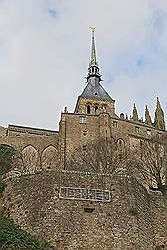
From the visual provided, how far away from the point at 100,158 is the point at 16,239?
1059 inches

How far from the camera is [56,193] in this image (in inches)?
A: 1020

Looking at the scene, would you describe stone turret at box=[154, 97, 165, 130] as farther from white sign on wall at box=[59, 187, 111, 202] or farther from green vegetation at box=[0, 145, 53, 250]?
green vegetation at box=[0, 145, 53, 250]

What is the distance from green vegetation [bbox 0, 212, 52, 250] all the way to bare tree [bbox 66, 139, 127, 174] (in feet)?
59.9

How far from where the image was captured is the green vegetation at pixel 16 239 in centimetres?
2148

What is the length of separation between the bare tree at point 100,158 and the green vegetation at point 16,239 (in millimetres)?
18248

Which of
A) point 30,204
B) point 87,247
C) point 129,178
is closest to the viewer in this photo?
point 87,247

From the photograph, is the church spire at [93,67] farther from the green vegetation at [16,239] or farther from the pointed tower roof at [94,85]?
the green vegetation at [16,239]

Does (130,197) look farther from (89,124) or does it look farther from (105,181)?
(89,124)

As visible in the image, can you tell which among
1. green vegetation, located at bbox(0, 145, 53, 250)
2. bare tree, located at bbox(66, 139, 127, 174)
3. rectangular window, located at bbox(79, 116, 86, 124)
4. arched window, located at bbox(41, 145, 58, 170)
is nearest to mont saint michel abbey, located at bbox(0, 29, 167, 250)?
green vegetation, located at bbox(0, 145, 53, 250)

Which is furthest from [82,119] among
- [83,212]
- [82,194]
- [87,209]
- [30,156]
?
[83,212]

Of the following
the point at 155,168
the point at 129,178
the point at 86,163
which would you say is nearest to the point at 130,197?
the point at 129,178

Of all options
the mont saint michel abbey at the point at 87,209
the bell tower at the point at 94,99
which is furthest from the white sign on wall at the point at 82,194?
the bell tower at the point at 94,99

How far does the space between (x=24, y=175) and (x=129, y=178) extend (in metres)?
5.49

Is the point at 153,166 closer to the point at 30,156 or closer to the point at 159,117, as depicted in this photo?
the point at 30,156
